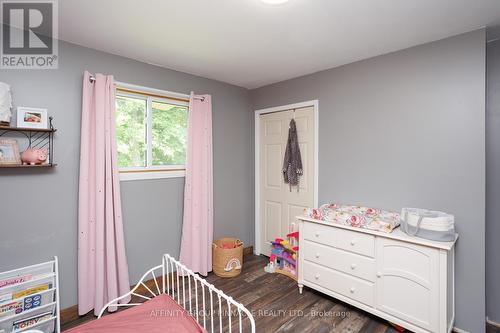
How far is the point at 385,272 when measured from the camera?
7.07ft

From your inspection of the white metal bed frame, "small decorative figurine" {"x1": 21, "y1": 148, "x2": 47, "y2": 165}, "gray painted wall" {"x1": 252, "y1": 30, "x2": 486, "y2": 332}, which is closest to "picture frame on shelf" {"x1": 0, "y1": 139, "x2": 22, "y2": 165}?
"small decorative figurine" {"x1": 21, "y1": 148, "x2": 47, "y2": 165}

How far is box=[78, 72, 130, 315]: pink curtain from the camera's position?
2.28 meters

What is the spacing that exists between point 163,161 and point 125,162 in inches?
16.4

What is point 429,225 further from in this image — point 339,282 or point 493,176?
point 339,282

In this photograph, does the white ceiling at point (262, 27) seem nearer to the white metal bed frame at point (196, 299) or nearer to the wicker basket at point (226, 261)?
the white metal bed frame at point (196, 299)

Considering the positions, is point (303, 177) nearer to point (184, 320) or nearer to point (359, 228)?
point (359, 228)

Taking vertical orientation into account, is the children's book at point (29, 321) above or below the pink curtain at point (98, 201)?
below

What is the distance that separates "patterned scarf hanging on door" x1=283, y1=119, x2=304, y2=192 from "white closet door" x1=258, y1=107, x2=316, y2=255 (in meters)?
0.05

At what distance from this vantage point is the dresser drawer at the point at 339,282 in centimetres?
227

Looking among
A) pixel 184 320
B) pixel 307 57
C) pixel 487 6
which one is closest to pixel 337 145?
pixel 307 57

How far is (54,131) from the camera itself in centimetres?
215

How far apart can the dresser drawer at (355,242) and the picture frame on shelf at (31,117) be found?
2.69 meters

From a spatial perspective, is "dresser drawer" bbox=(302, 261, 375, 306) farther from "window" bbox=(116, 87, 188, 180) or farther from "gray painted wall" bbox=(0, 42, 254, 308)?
"window" bbox=(116, 87, 188, 180)

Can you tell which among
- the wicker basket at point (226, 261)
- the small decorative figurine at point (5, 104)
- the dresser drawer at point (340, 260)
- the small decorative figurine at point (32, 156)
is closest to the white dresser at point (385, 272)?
the dresser drawer at point (340, 260)
